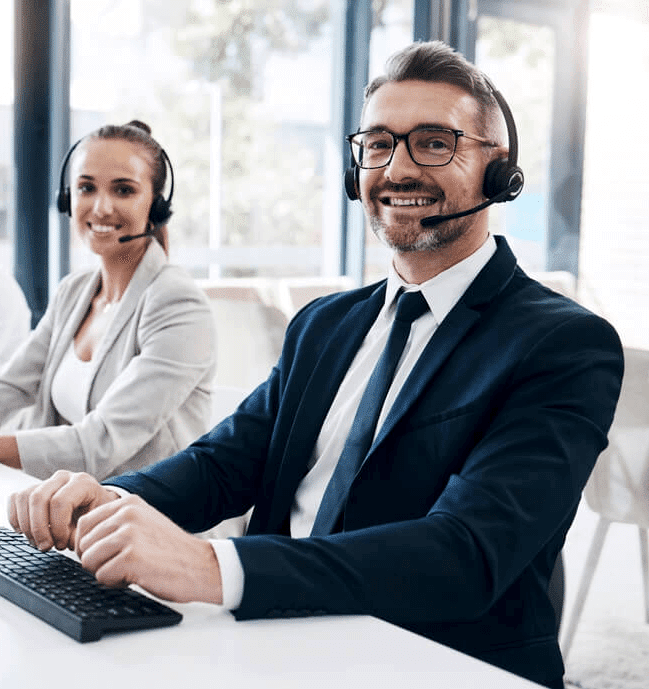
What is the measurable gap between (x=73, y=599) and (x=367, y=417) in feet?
1.78

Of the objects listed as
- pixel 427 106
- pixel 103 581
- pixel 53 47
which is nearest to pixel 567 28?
pixel 427 106

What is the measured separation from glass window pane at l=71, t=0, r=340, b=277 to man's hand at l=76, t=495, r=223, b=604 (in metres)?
2.91

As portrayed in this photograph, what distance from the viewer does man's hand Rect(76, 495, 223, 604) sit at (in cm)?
102

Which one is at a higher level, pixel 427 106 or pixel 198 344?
pixel 427 106

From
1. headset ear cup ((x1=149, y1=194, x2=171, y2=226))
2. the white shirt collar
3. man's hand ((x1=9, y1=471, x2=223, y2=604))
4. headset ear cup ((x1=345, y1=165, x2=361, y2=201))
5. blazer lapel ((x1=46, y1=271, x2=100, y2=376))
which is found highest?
headset ear cup ((x1=345, y1=165, x2=361, y2=201))

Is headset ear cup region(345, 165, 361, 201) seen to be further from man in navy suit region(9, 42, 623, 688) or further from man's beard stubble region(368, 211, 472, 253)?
man's beard stubble region(368, 211, 472, 253)

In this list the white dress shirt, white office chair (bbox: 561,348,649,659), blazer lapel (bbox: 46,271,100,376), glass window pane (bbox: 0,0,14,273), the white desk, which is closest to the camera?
the white desk

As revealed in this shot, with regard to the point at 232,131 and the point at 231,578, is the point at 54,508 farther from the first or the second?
the point at 232,131

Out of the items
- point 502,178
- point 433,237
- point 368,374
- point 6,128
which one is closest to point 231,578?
point 368,374

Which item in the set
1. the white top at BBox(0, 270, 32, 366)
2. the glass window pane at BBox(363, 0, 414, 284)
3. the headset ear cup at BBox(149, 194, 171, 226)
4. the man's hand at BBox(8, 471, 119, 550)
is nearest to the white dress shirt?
the man's hand at BBox(8, 471, 119, 550)

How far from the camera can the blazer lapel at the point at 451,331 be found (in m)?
1.34

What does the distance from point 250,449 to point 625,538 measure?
1.03m

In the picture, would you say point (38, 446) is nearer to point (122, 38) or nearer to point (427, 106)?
point (427, 106)

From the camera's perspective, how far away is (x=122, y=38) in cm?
399
